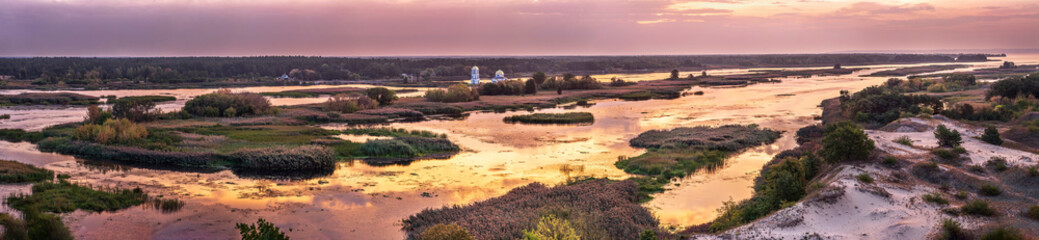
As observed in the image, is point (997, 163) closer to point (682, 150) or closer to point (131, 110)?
point (682, 150)

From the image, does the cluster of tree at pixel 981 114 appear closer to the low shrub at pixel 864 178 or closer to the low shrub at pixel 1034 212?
the low shrub at pixel 864 178

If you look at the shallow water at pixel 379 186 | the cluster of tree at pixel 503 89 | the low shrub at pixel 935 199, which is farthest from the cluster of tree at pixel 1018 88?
the cluster of tree at pixel 503 89

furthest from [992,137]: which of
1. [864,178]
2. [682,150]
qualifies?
[682,150]

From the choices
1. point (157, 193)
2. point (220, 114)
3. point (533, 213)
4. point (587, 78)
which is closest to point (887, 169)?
point (533, 213)

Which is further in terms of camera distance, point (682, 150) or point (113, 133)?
point (113, 133)

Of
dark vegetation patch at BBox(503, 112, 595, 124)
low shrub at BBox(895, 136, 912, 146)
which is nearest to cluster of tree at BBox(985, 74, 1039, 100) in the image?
low shrub at BBox(895, 136, 912, 146)

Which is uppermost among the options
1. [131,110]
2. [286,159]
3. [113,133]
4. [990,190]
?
[131,110]

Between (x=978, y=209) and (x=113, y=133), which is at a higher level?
(x=113, y=133)
